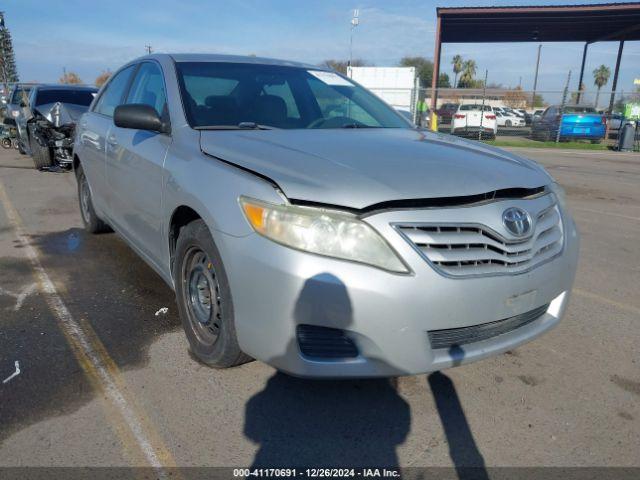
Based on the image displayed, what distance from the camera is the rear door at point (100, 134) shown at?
4239mm

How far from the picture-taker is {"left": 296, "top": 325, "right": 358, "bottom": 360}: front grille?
2106 mm

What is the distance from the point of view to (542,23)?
2588cm

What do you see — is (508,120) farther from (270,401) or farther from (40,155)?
(270,401)

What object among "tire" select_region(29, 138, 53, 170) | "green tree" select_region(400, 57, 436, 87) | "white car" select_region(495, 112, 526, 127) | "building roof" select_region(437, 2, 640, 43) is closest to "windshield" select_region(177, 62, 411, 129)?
"tire" select_region(29, 138, 53, 170)

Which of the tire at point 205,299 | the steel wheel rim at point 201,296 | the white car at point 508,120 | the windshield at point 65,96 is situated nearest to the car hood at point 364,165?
the tire at point 205,299

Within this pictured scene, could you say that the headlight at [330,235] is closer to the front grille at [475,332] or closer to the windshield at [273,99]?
the front grille at [475,332]

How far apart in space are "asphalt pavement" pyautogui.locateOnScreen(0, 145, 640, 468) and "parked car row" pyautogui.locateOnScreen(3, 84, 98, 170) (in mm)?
6625

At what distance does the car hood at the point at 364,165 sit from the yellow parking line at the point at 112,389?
4.09 feet

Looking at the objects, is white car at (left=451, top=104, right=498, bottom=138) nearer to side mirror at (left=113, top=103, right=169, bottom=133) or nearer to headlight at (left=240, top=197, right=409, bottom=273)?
side mirror at (left=113, top=103, right=169, bottom=133)

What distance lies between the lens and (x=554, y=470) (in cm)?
212

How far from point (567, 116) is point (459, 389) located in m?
22.0

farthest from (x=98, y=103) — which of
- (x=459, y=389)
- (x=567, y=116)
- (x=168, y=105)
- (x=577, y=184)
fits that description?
(x=567, y=116)

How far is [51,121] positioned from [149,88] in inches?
273

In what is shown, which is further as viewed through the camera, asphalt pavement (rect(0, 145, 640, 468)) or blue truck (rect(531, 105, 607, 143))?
blue truck (rect(531, 105, 607, 143))
